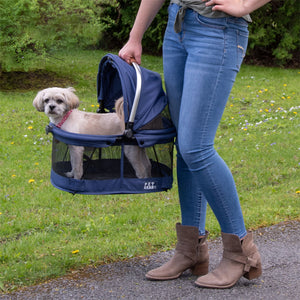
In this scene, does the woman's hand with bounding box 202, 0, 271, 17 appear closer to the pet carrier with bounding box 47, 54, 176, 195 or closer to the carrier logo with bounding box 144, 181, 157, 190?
the pet carrier with bounding box 47, 54, 176, 195

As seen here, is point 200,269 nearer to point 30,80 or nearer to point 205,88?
point 205,88

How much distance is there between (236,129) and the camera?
7793 millimetres

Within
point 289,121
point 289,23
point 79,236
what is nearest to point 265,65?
point 289,23

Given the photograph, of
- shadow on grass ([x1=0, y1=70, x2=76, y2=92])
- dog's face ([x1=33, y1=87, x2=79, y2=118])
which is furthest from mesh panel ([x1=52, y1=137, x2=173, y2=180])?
shadow on grass ([x1=0, y1=70, x2=76, y2=92])

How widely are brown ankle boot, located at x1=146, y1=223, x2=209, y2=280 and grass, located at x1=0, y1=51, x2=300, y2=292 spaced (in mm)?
469

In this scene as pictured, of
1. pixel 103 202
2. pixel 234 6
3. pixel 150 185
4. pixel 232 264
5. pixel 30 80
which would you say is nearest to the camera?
pixel 234 6

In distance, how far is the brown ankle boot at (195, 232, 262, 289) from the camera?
9.68 feet

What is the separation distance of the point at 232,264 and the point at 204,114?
33.7 inches

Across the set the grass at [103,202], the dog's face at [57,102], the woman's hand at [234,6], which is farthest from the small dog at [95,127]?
the woman's hand at [234,6]

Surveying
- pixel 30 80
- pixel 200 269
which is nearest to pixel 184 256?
pixel 200 269

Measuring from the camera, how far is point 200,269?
3.16m

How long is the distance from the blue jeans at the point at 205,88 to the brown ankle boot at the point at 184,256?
234 millimetres

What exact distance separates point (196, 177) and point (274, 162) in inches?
131

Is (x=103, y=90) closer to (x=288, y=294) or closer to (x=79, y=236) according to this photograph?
(x=79, y=236)
